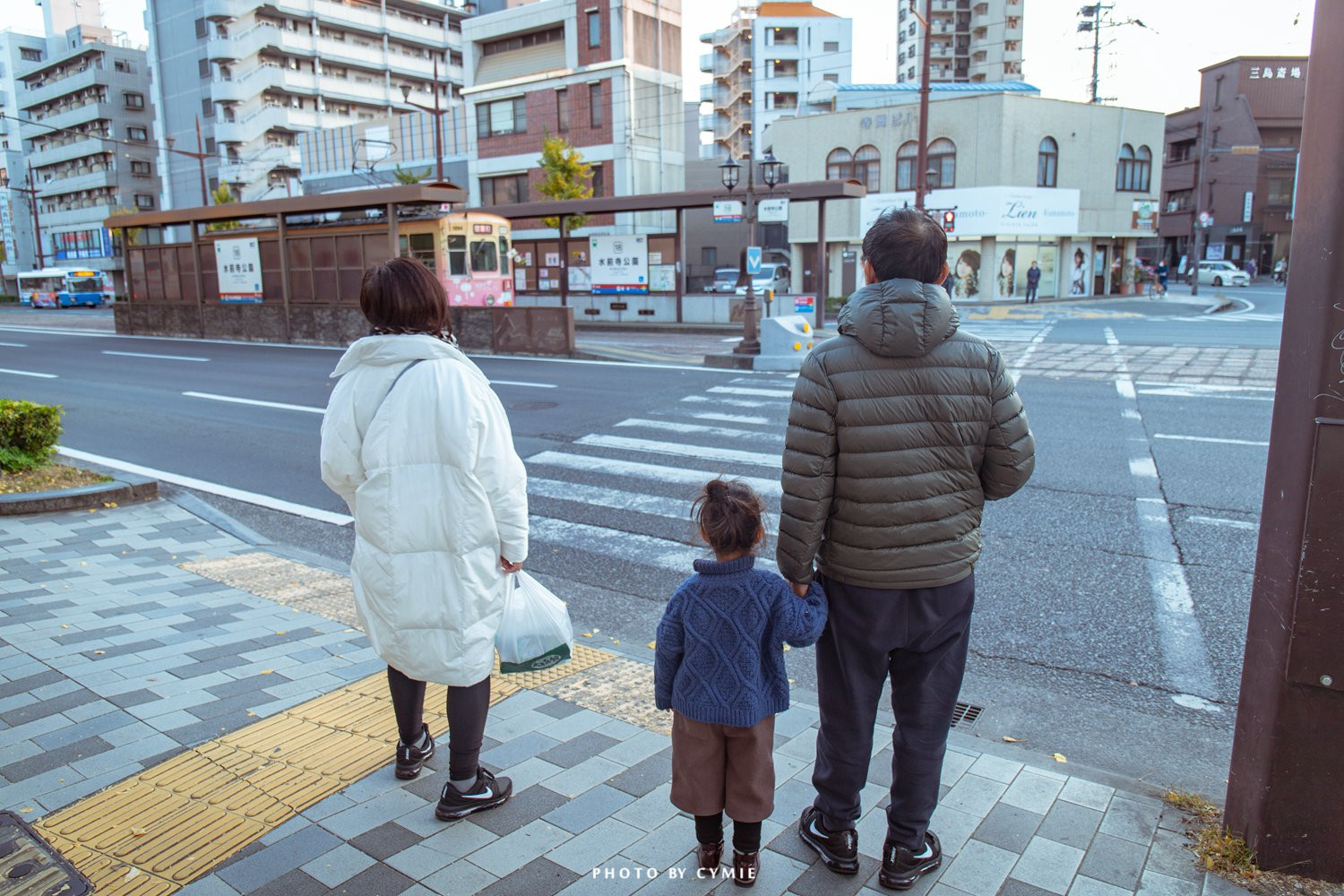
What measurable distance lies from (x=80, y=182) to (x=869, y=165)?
64.4 m

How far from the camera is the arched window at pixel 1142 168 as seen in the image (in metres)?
41.5

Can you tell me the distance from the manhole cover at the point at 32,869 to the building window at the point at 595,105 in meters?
43.9

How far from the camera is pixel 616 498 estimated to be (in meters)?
8.11

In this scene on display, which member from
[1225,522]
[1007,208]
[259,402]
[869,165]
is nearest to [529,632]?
[1225,522]

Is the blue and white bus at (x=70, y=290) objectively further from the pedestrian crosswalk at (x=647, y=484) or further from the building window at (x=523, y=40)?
the pedestrian crosswalk at (x=647, y=484)

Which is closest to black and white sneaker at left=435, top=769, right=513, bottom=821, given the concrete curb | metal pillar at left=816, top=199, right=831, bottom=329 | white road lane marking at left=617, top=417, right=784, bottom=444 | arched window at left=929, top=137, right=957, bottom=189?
the concrete curb

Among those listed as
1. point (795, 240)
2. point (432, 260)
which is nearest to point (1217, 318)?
point (795, 240)

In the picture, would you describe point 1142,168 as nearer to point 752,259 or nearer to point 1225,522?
point 752,259

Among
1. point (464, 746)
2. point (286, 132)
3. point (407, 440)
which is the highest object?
point (286, 132)

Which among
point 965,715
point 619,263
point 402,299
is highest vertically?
point 619,263

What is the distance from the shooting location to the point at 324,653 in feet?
15.0

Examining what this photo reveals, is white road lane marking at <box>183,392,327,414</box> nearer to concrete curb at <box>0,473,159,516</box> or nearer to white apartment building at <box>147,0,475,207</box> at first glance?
concrete curb at <box>0,473,159,516</box>

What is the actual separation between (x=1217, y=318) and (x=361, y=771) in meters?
31.4

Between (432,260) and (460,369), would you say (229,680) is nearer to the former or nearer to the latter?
(460,369)
